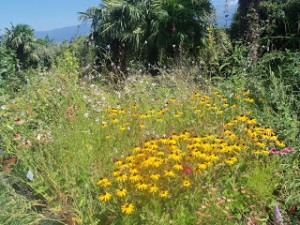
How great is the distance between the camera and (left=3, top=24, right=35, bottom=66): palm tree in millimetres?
21922

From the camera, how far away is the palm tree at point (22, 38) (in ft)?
71.9

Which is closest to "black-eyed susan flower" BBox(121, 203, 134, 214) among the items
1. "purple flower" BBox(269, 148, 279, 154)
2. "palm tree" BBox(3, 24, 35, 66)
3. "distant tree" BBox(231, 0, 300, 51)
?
"purple flower" BBox(269, 148, 279, 154)

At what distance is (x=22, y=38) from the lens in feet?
73.0

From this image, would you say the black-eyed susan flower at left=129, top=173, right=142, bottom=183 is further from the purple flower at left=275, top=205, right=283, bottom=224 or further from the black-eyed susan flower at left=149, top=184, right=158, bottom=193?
the purple flower at left=275, top=205, right=283, bottom=224

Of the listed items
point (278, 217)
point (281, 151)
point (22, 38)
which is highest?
point (22, 38)

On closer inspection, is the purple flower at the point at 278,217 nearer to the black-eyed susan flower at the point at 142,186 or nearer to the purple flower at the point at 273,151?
the purple flower at the point at 273,151

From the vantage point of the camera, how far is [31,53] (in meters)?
22.4

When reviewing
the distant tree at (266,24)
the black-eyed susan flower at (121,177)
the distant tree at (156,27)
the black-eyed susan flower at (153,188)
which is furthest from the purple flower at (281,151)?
the distant tree at (156,27)

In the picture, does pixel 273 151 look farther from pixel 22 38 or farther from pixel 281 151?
pixel 22 38

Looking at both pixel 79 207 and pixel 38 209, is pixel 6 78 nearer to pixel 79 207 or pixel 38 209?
pixel 38 209

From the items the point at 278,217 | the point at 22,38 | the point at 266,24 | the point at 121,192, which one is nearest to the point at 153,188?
the point at 121,192

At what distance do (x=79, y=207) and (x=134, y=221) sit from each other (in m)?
0.41

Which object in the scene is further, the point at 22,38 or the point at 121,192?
the point at 22,38

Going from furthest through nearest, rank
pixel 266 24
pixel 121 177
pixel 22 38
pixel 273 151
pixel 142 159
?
pixel 22 38 → pixel 266 24 → pixel 273 151 → pixel 142 159 → pixel 121 177
